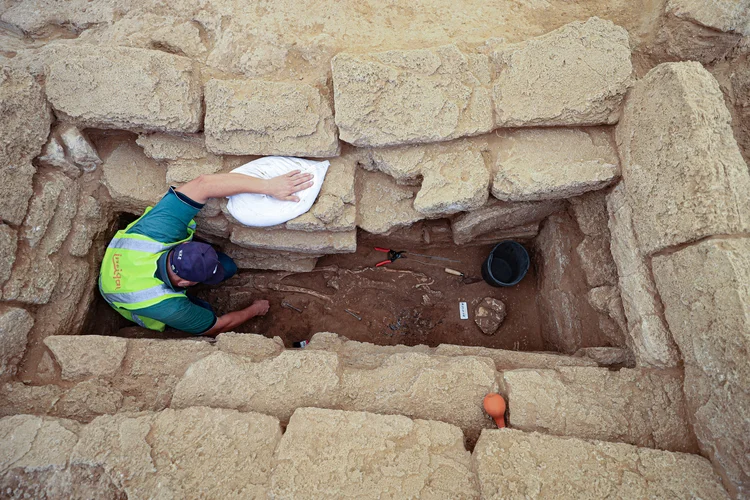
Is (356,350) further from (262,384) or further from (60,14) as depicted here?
(60,14)

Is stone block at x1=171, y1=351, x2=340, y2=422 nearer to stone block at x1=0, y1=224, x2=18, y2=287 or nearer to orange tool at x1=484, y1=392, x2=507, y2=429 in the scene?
orange tool at x1=484, y1=392, x2=507, y2=429

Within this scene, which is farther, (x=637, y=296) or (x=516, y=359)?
(x=516, y=359)

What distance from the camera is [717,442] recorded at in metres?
1.74

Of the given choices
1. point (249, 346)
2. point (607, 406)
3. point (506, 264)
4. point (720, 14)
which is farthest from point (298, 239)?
point (720, 14)

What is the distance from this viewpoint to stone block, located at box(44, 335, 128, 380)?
7.34 ft

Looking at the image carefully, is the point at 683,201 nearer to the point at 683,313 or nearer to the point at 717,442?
the point at 683,313

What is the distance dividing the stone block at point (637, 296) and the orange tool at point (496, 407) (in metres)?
0.84

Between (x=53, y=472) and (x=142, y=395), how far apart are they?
1.55ft

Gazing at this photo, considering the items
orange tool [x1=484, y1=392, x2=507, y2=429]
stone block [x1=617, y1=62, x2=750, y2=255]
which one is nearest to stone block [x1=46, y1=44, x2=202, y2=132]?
orange tool [x1=484, y1=392, x2=507, y2=429]

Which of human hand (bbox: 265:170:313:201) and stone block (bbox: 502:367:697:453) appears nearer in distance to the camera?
stone block (bbox: 502:367:697:453)

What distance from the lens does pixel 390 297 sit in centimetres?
362

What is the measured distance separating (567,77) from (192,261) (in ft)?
8.17

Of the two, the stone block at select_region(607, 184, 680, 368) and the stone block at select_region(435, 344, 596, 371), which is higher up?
the stone block at select_region(607, 184, 680, 368)

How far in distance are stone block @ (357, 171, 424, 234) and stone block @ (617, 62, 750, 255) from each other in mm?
1318
